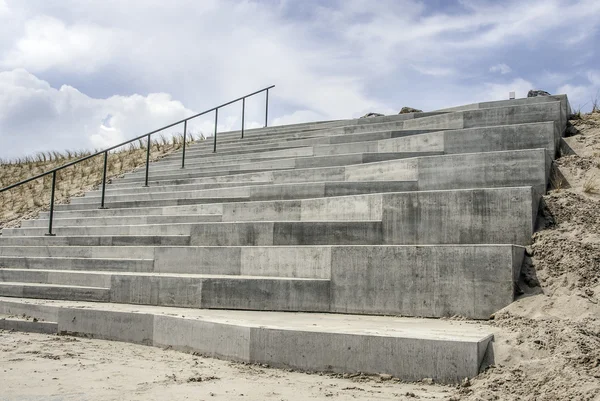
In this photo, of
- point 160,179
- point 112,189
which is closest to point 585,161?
point 160,179

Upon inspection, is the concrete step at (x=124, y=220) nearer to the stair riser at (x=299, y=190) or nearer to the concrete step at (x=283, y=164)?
the stair riser at (x=299, y=190)

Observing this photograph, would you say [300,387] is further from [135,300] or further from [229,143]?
[229,143]

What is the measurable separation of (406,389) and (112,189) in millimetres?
9432

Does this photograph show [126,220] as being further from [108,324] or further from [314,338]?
[314,338]

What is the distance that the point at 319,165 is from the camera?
891 cm

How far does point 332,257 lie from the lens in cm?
568

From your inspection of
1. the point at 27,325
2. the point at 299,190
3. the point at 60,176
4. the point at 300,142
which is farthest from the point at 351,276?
the point at 60,176

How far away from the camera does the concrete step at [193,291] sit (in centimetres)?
573

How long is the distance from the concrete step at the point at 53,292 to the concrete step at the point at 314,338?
0.85m

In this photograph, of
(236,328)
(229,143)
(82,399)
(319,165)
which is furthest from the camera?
(229,143)

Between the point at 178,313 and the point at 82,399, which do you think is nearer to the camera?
the point at 82,399

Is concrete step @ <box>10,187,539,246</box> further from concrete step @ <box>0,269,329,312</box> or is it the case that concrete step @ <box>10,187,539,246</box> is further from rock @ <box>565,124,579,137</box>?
rock @ <box>565,124,579,137</box>

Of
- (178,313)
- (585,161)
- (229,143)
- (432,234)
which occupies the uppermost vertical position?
(229,143)

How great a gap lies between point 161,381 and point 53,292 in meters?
3.93
